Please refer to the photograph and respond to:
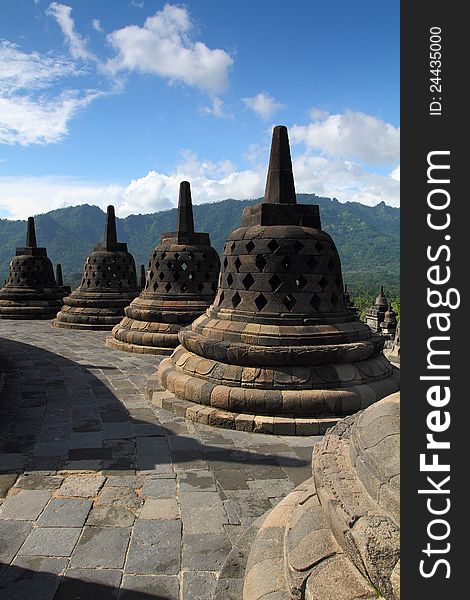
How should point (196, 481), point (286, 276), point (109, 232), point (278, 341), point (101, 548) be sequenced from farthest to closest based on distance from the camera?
point (109, 232) < point (286, 276) < point (278, 341) < point (196, 481) < point (101, 548)

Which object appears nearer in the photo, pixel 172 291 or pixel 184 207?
pixel 172 291

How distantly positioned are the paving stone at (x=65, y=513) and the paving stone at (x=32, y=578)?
428 mm

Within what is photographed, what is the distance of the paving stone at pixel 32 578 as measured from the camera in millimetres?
2699

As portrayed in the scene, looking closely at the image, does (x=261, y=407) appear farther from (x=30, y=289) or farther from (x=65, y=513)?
(x=30, y=289)

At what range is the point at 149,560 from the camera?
9.96 feet

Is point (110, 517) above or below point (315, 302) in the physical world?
below

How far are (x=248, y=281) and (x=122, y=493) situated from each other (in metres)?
3.50

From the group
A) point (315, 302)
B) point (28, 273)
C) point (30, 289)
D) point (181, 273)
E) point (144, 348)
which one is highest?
point (28, 273)

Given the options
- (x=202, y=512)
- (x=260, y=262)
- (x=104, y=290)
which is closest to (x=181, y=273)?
(x=104, y=290)

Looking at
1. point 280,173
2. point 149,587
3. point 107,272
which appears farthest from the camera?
point 107,272

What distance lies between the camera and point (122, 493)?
13.0ft

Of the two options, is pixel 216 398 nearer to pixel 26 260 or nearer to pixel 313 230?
pixel 313 230

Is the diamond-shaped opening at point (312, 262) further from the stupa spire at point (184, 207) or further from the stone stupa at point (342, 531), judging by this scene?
the stupa spire at point (184, 207)

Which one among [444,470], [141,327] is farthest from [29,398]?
[444,470]
